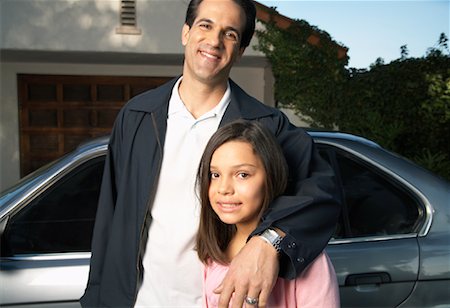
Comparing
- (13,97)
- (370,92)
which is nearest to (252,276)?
(370,92)

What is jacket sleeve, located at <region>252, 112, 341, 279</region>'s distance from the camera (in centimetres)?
114

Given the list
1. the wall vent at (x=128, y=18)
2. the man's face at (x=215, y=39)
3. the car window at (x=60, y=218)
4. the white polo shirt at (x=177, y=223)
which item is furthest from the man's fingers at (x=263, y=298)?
the wall vent at (x=128, y=18)

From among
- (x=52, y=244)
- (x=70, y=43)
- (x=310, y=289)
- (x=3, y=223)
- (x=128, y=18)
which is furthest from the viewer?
(x=128, y=18)

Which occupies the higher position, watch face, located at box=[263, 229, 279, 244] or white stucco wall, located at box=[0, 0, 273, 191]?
white stucco wall, located at box=[0, 0, 273, 191]

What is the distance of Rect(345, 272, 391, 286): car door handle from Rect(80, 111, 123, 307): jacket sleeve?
1.21 metres

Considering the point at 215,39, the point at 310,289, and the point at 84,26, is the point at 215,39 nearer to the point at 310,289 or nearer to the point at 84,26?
the point at 310,289

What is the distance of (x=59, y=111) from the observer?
8.04 metres

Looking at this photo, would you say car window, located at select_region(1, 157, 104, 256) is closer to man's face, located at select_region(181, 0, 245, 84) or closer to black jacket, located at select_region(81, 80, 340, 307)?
black jacket, located at select_region(81, 80, 340, 307)

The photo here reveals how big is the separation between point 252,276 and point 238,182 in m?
0.27

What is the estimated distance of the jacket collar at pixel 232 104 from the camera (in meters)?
1.48

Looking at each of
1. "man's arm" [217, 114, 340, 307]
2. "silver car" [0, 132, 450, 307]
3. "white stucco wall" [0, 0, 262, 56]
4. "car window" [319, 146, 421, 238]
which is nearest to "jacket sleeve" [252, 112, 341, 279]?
"man's arm" [217, 114, 340, 307]

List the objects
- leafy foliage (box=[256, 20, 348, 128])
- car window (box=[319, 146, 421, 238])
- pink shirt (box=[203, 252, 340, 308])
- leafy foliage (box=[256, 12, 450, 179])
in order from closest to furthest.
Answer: pink shirt (box=[203, 252, 340, 308]) → car window (box=[319, 146, 421, 238]) → leafy foliage (box=[256, 12, 450, 179]) → leafy foliage (box=[256, 20, 348, 128])

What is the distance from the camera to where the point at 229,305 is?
1201mm

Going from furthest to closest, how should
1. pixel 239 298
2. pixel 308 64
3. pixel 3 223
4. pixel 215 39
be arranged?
pixel 308 64 < pixel 3 223 < pixel 215 39 < pixel 239 298
